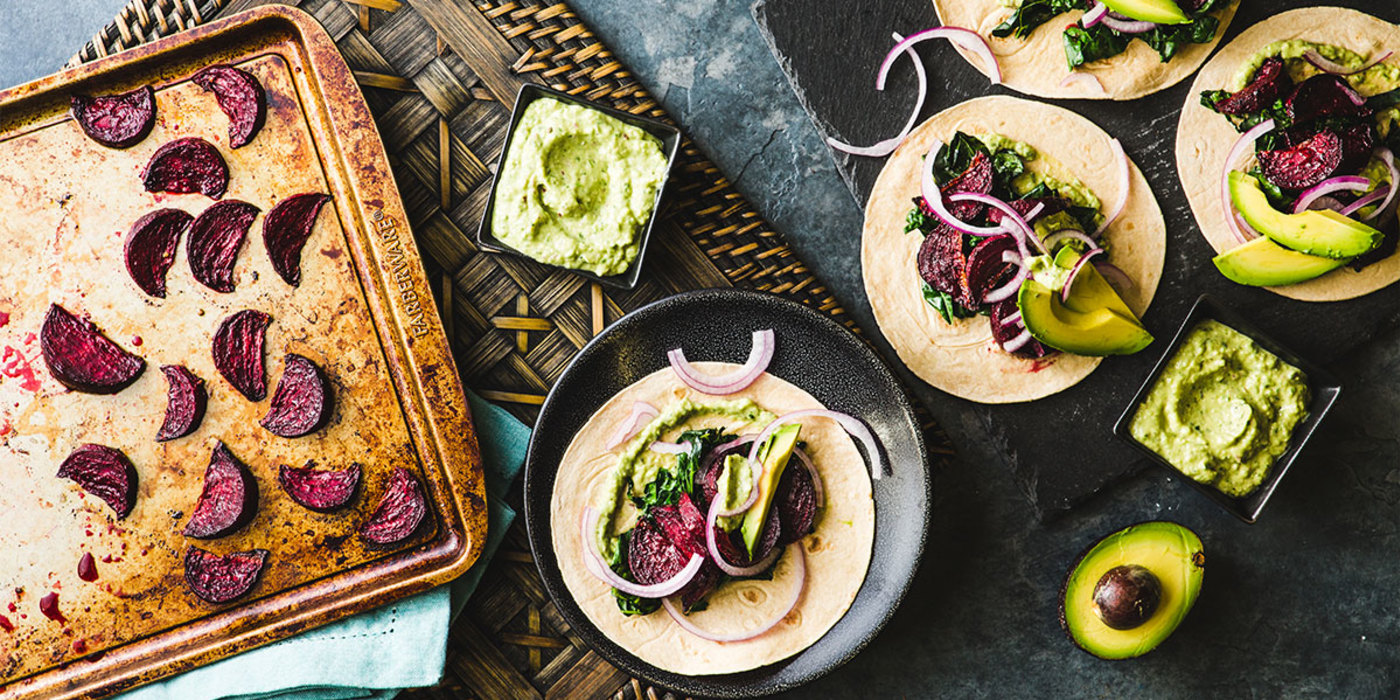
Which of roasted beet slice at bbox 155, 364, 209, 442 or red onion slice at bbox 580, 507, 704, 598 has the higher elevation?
roasted beet slice at bbox 155, 364, 209, 442

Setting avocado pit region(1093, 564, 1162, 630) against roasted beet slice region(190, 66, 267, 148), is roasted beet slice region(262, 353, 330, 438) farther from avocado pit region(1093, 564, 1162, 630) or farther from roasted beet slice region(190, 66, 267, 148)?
avocado pit region(1093, 564, 1162, 630)

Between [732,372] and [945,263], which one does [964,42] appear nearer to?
[945,263]

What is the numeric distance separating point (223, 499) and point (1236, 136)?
3.96m

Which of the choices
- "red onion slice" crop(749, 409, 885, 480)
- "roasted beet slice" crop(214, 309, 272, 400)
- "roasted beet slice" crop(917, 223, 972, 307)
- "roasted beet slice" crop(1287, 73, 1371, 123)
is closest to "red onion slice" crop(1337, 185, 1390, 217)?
"roasted beet slice" crop(1287, 73, 1371, 123)

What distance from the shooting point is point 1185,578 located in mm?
3188

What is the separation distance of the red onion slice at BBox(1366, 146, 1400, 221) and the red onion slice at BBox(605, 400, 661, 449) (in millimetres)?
2669

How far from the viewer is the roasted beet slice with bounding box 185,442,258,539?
10.6ft

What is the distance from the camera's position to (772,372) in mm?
3246

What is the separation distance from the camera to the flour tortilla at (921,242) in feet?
10.7

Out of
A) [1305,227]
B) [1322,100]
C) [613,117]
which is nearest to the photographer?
[1305,227]

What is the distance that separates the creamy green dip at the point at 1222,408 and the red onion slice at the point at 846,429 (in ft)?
3.05

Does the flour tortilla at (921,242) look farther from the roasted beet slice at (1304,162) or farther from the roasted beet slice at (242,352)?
the roasted beet slice at (242,352)

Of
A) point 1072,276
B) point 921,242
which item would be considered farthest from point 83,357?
point 1072,276

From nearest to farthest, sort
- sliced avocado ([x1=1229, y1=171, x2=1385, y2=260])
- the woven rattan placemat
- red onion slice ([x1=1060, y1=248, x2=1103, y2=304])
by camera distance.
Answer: sliced avocado ([x1=1229, y1=171, x2=1385, y2=260]) < red onion slice ([x1=1060, y1=248, x2=1103, y2=304]) < the woven rattan placemat
